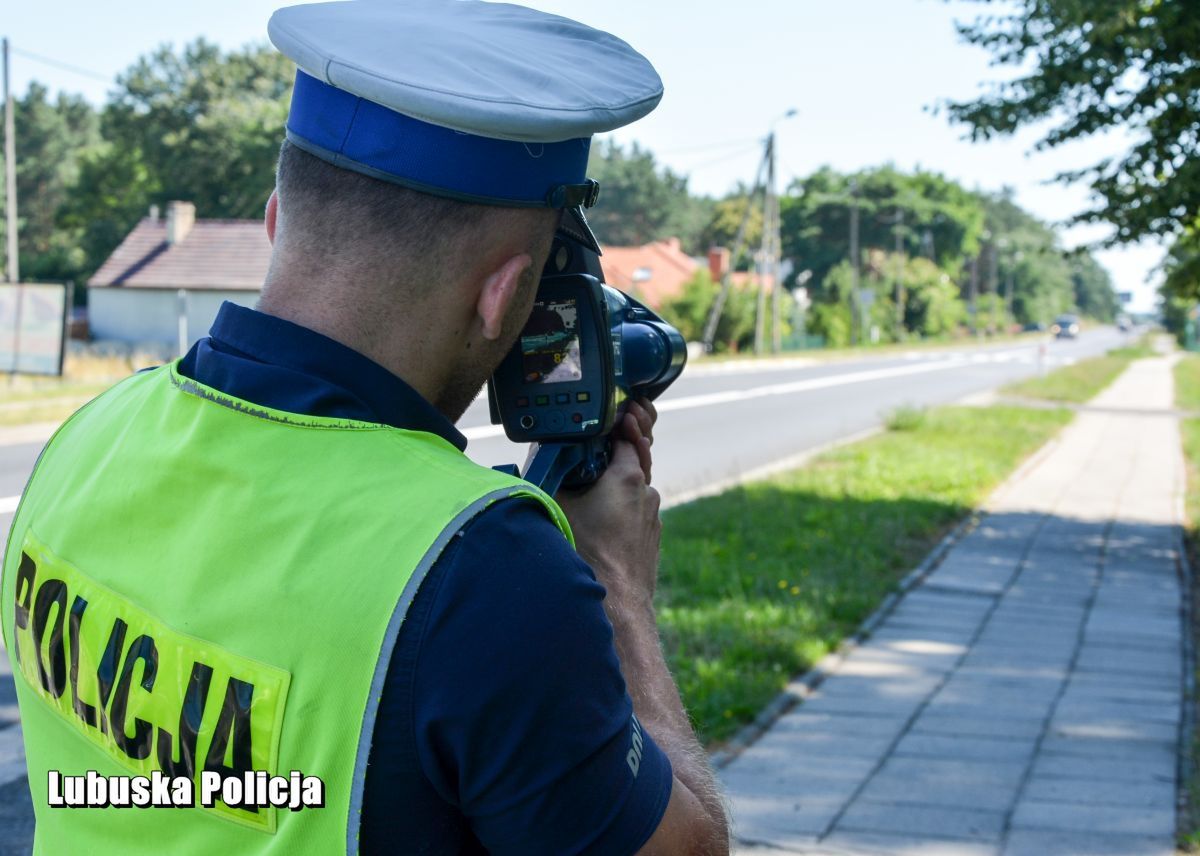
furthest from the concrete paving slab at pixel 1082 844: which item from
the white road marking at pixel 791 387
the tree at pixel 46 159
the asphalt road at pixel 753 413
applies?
the tree at pixel 46 159

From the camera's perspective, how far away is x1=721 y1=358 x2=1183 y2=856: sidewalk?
4375mm

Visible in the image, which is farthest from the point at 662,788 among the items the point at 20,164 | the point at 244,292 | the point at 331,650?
the point at 20,164

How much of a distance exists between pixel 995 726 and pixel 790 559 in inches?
126

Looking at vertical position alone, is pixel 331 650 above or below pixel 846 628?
above

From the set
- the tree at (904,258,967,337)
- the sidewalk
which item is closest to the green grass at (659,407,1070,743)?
the sidewalk

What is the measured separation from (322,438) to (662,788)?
0.46 meters

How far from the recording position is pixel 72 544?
1.35 m

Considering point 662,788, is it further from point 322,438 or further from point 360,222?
point 360,222

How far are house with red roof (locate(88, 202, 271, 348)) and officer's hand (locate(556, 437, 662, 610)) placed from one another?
4450 cm

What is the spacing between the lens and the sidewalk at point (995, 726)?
4.38 metres

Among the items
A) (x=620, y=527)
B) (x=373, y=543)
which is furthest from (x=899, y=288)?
(x=373, y=543)

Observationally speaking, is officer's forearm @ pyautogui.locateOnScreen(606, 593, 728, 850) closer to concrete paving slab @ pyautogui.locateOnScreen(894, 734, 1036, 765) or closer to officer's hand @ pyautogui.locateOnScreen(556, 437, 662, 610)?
officer's hand @ pyautogui.locateOnScreen(556, 437, 662, 610)

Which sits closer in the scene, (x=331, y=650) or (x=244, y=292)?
(x=331, y=650)

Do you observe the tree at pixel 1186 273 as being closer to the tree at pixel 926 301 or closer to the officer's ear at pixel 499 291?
the officer's ear at pixel 499 291
